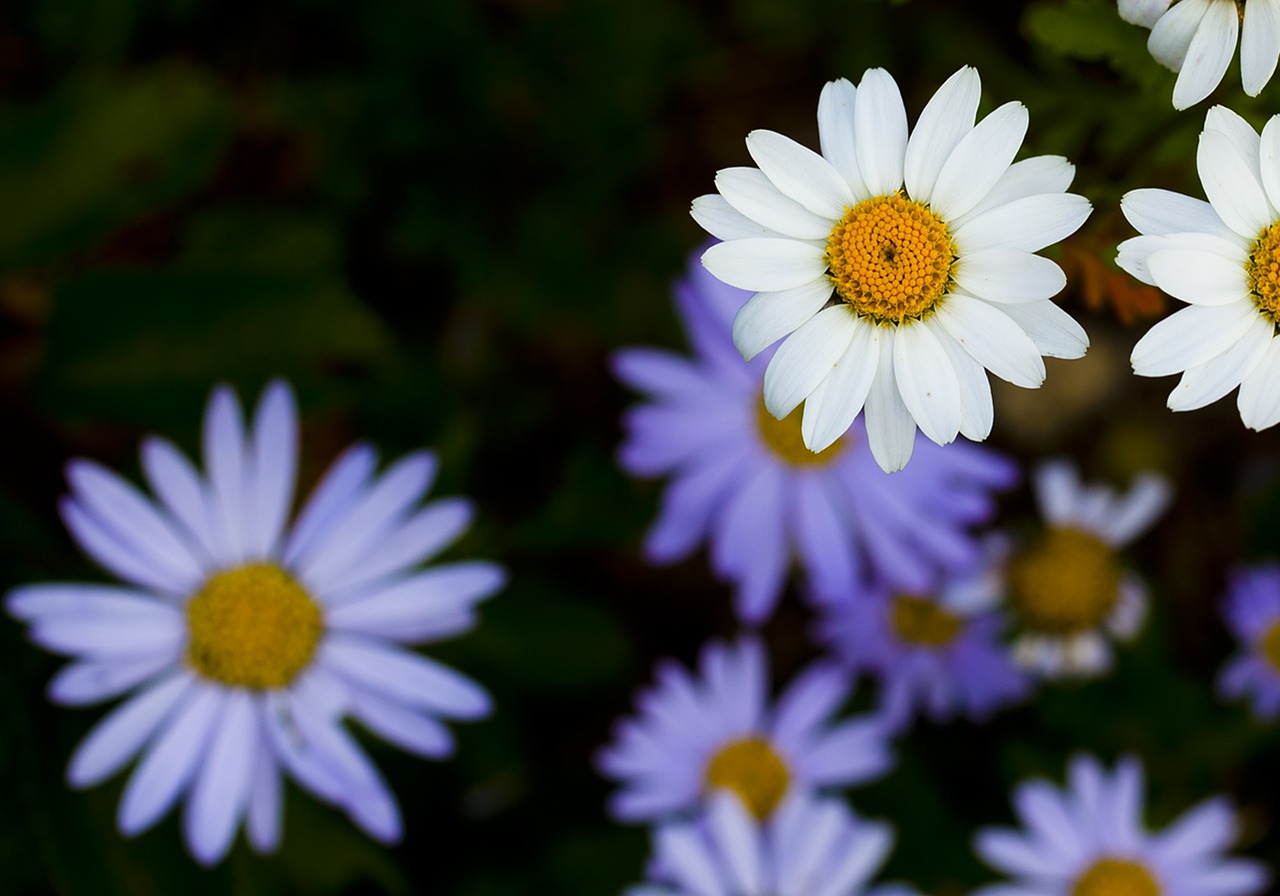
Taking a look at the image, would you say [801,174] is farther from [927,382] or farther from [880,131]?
[927,382]

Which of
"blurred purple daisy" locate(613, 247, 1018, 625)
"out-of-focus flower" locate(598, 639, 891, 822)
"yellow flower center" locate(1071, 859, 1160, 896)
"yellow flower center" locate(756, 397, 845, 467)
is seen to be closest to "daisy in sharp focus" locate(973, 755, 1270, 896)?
"yellow flower center" locate(1071, 859, 1160, 896)

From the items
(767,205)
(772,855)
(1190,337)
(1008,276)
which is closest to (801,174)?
(767,205)

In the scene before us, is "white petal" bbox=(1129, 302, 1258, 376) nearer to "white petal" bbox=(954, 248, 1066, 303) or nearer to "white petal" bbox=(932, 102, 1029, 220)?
"white petal" bbox=(954, 248, 1066, 303)

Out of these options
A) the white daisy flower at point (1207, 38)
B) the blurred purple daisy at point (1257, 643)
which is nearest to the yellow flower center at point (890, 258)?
the white daisy flower at point (1207, 38)

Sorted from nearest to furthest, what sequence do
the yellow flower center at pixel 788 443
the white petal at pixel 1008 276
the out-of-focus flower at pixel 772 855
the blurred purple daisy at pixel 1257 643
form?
the white petal at pixel 1008 276
the out-of-focus flower at pixel 772 855
the yellow flower center at pixel 788 443
the blurred purple daisy at pixel 1257 643

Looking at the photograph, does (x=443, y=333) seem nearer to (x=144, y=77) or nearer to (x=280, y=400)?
(x=144, y=77)

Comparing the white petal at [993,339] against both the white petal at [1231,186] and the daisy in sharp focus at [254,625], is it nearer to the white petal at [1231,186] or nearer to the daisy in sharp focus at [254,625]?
the white petal at [1231,186]
